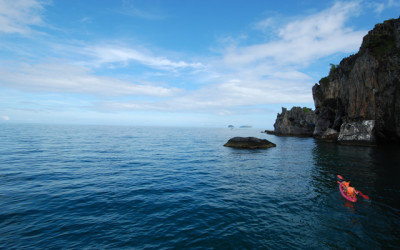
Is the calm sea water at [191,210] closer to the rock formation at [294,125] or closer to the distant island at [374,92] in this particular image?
the distant island at [374,92]

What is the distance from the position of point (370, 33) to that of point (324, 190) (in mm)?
56733

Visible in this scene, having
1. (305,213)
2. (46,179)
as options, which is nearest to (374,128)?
(305,213)

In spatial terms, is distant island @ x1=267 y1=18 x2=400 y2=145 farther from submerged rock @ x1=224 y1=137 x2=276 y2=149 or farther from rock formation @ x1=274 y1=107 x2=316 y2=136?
rock formation @ x1=274 y1=107 x2=316 y2=136

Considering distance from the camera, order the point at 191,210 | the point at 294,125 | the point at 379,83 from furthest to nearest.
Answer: the point at 294,125, the point at 379,83, the point at 191,210

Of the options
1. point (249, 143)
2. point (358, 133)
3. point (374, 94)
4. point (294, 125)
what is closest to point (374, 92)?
point (374, 94)

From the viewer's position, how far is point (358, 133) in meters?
49.0

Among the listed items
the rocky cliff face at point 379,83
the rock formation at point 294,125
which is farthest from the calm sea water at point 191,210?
the rock formation at point 294,125

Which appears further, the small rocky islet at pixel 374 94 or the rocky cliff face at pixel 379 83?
the small rocky islet at pixel 374 94

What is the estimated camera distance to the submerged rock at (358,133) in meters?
46.9

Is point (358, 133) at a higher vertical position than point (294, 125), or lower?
lower

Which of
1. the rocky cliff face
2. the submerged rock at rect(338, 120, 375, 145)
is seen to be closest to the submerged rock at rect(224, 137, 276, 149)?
the submerged rock at rect(338, 120, 375, 145)

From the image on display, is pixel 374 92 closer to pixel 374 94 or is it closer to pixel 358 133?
pixel 374 94

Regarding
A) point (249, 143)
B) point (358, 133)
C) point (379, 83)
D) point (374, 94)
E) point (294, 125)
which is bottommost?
point (249, 143)

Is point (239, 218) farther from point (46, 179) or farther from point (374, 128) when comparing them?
point (374, 128)
